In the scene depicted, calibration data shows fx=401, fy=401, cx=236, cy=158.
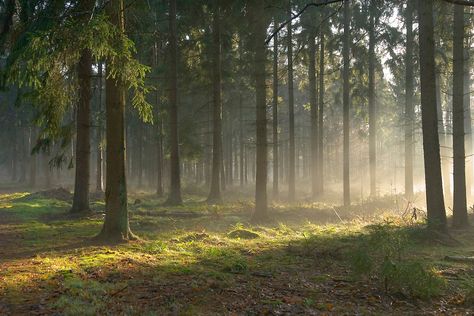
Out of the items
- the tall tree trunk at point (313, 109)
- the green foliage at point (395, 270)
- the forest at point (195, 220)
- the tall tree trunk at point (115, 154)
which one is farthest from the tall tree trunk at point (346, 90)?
the green foliage at point (395, 270)

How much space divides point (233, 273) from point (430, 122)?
7579 millimetres

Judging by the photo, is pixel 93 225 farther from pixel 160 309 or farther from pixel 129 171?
pixel 129 171

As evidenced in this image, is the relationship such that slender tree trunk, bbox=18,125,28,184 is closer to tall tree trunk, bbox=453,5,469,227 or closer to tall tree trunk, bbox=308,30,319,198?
tall tree trunk, bbox=308,30,319,198

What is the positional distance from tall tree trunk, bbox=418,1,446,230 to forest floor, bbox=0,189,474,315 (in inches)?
36.4

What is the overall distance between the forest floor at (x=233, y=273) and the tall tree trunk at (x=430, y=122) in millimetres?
924

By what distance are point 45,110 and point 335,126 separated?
130ft

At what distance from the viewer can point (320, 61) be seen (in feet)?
80.4

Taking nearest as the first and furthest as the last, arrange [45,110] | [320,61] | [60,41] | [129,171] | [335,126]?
1. [60,41]
2. [45,110]
3. [320,61]
4. [335,126]
5. [129,171]

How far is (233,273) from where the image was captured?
7.75 meters

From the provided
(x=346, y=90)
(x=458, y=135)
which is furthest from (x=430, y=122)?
(x=346, y=90)

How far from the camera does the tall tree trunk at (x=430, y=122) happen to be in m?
11.6

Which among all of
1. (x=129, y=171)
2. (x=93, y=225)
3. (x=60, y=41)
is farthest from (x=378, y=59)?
(x=129, y=171)

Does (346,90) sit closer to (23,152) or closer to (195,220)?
(195,220)

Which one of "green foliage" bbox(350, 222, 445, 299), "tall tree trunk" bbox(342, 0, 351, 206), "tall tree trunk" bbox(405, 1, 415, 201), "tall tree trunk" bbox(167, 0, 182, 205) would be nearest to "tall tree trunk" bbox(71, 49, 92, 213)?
"tall tree trunk" bbox(167, 0, 182, 205)
